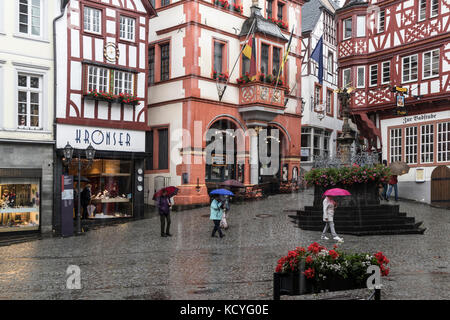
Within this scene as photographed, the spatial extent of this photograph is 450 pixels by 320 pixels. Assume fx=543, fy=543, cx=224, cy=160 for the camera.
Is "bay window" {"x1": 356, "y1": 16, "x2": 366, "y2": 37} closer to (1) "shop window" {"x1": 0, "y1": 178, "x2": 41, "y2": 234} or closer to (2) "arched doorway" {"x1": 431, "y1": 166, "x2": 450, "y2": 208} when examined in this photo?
(2) "arched doorway" {"x1": 431, "y1": 166, "x2": 450, "y2": 208}

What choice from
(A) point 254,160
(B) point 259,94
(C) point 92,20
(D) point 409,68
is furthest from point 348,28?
(C) point 92,20

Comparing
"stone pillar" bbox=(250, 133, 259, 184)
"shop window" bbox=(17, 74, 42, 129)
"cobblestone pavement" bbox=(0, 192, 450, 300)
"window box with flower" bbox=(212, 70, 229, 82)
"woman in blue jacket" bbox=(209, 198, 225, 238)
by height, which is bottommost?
"cobblestone pavement" bbox=(0, 192, 450, 300)

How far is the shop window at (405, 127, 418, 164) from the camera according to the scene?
1142 inches

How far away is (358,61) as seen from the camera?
106 feet

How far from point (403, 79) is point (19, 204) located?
68.9 ft

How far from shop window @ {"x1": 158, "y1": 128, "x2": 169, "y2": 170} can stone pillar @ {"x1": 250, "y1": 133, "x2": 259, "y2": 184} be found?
4909 millimetres

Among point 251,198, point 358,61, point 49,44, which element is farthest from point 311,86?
point 49,44

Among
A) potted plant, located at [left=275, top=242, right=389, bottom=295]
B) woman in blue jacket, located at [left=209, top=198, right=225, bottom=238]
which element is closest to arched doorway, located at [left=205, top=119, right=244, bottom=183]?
woman in blue jacket, located at [left=209, top=198, right=225, bottom=238]

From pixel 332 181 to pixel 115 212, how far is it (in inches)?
404

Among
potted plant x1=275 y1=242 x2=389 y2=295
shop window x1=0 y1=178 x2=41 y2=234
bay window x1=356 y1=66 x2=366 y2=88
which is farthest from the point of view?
bay window x1=356 y1=66 x2=366 y2=88

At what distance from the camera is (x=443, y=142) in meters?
27.5

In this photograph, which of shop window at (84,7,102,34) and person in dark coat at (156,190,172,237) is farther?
shop window at (84,7,102,34)

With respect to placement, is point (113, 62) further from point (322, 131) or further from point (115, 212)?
point (322, 131)

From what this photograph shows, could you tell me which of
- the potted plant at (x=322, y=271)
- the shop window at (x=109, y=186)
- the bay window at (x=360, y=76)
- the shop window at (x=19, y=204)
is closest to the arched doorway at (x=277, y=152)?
the bay window at (x=360, y=76)
